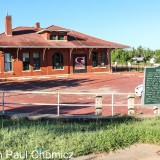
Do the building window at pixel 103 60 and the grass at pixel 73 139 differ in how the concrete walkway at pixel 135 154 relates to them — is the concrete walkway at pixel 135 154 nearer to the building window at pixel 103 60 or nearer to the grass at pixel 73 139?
the grass at pixel 73 139

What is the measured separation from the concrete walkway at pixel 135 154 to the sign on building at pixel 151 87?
5.57 ft

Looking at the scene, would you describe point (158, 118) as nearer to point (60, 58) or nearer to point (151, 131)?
point (151, 131)

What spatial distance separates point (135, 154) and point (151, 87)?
2472 mm

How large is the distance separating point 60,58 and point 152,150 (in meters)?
30.6

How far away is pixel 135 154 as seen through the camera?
22.2 ft

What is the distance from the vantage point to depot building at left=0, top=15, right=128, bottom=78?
110 feet

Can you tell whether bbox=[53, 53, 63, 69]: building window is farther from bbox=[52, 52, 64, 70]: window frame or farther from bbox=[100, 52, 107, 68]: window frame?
bbox=[100, 52, 107, 68]: window frame

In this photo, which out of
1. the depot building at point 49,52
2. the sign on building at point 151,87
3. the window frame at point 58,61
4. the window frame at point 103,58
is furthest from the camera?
the window frame at point 103,58

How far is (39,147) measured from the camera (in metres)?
6.48

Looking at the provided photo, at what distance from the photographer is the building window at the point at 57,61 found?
36.7 meters

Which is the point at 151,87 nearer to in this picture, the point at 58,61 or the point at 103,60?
the point at 58,61

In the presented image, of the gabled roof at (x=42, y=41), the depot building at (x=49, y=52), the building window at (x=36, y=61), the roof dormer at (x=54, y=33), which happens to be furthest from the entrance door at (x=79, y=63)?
the building window at (x=36, y=61)

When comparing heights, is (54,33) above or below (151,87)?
above

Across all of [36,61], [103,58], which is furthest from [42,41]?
[103,58]
